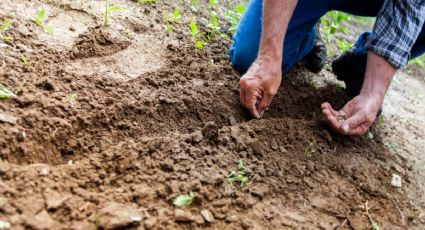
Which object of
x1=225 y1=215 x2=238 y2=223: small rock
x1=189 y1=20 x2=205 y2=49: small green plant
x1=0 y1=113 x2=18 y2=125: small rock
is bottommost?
x1=225 y1=215 x2=238 y2=223: small rock

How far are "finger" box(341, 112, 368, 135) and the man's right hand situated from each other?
0.34m

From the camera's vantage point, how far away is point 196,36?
2.35 m

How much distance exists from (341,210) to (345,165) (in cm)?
29

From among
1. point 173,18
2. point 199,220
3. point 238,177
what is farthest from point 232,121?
point 173,18

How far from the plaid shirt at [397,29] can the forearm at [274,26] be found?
0.48 meters

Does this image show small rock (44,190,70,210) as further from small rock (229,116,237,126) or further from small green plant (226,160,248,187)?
small rock (229,116,237,126)

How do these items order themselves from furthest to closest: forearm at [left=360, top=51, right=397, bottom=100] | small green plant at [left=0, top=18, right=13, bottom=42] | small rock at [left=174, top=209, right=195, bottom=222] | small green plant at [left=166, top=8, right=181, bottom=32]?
small green plant at [left=166, top=8, right=181, bottom=32]
forearm at [left=360, top=51, right=397, bottom=100]
small green plant at [left=0, top=18, right=13, bottom=42]
small rock at [left=174, top=209, right=195, bottom=222]

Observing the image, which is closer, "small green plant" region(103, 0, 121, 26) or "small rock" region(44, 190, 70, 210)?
"small rock" region(44, 190, 70, 210)

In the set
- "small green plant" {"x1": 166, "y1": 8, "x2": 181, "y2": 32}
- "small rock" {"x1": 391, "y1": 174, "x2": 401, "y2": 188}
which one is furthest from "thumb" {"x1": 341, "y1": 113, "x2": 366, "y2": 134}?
"small green plant" {"x1": 166, "y1": 8, "x2": 181, "y2": 32}

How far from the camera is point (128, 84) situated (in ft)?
5.75

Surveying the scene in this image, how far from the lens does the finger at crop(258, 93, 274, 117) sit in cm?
177

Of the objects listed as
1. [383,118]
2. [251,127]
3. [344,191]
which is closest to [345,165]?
[344,191]

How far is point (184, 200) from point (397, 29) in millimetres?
1311

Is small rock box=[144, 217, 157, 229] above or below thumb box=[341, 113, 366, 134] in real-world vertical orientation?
below
